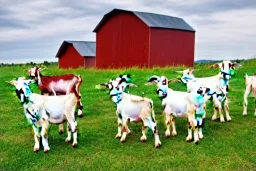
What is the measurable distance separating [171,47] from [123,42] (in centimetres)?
330

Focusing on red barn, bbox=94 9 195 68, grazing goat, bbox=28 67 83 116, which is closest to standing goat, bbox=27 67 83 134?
grazing goat, bbox=28 67 83 116

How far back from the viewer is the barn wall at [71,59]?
1388 inches

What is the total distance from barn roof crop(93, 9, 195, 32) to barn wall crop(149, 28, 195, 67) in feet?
1.10

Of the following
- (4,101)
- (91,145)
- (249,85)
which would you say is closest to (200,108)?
(91,145)

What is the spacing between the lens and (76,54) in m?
35.4

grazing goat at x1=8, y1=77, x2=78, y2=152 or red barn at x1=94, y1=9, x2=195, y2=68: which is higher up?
red barn at x1=94, y1=9, x2=195, y2=68

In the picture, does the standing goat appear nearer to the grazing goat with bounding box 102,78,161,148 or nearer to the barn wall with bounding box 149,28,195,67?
the grazing goat with bounding box 102,78,161,148

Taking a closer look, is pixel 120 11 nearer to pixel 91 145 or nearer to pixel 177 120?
pixel 177 120

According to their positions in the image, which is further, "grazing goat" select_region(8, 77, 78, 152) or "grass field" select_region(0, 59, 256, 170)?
"grazing goat" select_region(8, 77, 78, 152)

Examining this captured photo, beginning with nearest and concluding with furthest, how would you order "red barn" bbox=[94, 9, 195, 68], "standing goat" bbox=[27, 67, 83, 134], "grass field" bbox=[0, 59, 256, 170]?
1. "grass field" bbox=[0, 59, 256, 170]
2. "standing goat" bbox=[27, 67, 83, 134]
3. "red barn" bbox=[94, 9, 195, 68]

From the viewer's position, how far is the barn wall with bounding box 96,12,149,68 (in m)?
27.0

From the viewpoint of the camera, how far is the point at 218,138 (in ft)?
30.2

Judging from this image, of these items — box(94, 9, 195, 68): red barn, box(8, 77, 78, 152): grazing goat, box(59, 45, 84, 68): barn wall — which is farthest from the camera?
box(59, 45, 84, 68): barn wall

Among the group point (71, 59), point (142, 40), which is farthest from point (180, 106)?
point (71, 59)
